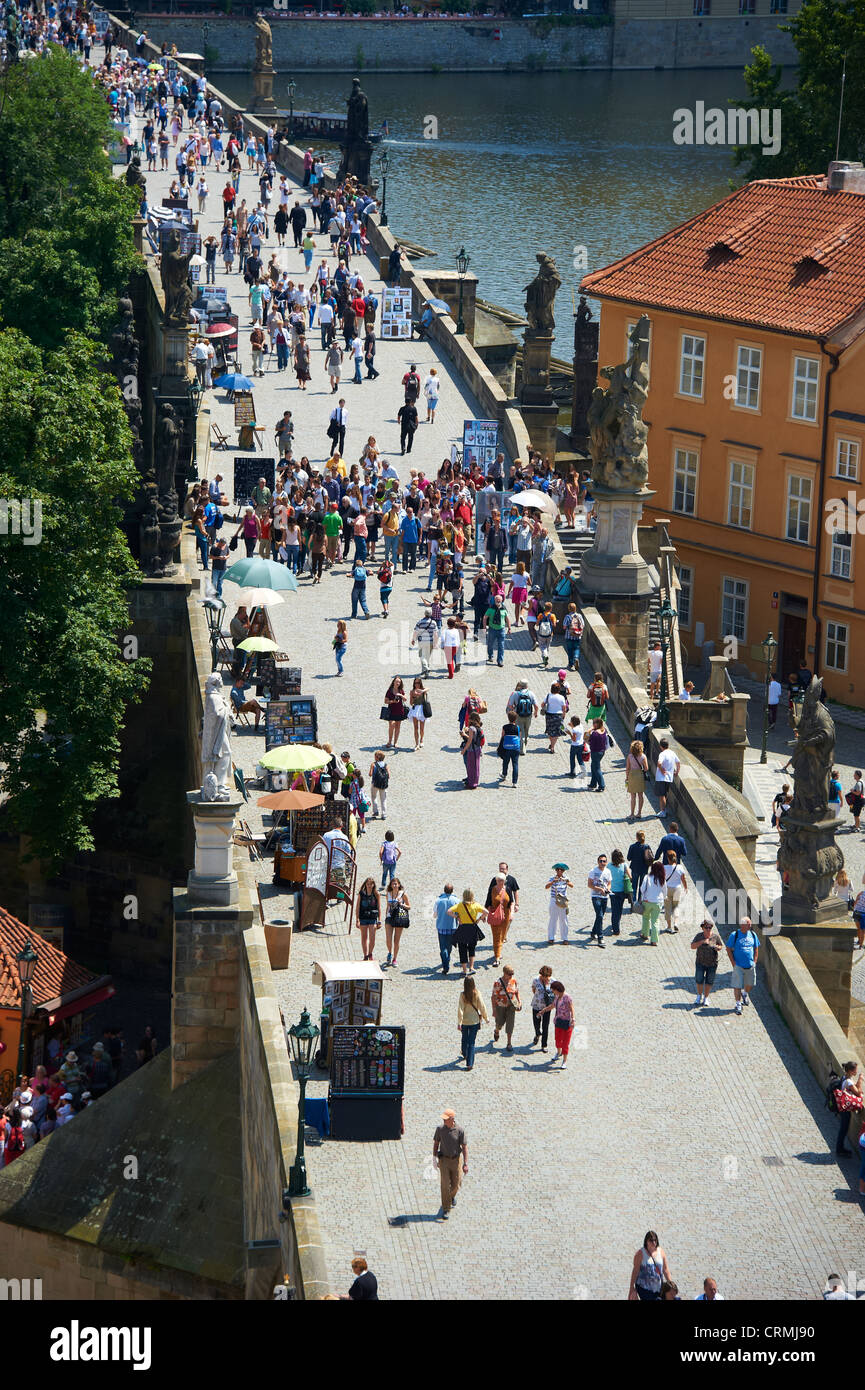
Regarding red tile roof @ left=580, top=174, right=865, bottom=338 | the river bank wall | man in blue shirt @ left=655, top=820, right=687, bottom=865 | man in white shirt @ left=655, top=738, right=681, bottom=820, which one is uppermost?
the river bank wall

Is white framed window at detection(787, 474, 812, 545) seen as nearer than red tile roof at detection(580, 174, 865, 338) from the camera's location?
No

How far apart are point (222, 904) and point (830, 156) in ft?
198

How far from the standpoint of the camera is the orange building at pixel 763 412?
66.7 m

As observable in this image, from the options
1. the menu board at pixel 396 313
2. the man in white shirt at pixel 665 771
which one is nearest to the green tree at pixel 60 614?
the man in white shirt at pixel 665 771

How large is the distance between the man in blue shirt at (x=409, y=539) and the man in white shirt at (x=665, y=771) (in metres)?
12.8

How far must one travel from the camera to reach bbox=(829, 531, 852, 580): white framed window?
66688 mm

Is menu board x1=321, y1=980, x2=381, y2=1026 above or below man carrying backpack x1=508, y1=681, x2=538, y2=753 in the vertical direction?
below

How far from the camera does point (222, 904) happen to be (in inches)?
1309

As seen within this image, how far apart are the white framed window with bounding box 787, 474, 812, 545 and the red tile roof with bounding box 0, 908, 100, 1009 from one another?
2920 centimetres

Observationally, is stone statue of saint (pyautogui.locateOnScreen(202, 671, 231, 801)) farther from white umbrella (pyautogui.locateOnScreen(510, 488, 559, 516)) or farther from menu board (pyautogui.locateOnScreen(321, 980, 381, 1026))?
white umbrella (pyautogui.locateOnScreen(510, 488, 559, 516))

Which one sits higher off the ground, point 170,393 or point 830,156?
point 830,156

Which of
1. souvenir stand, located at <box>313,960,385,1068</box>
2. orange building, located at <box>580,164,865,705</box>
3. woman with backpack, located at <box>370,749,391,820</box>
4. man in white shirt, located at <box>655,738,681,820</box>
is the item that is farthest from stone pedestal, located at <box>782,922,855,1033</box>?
orange building, located at <box>580,164,865,705</box>
